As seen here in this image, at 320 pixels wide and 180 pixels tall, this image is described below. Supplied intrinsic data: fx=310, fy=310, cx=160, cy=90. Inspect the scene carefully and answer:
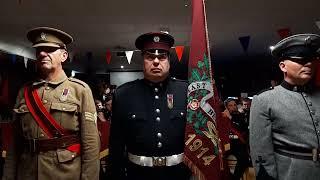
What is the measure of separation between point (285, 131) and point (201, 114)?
0.53 metres

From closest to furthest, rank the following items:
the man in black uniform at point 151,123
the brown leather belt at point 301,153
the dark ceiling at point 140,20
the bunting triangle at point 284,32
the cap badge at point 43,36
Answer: the brown leather belt at point 301,153 < the man in black uniform at point 151,123 < the cap badge at point 43,36 < the dark ceiling at point 140,20 < the bunting triangle at point 284,32

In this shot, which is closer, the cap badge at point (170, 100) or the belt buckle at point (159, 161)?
the belt buckle at point (159, 161)

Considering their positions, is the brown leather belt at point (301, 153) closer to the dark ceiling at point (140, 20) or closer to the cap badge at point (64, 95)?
the cap badge at point (64, 95)

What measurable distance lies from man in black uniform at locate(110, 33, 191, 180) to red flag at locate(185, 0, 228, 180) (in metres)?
0.11

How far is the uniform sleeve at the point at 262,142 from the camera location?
76.2 inches

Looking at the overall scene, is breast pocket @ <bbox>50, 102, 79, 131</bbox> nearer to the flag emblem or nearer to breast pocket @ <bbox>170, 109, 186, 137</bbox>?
breast pocket @ <bbox>170, 109, 186, 137</bbox>

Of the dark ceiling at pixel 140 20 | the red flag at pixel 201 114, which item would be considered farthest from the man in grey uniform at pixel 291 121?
the dark ceiling at pixel 140 20

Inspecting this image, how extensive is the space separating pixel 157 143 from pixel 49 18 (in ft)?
16.1

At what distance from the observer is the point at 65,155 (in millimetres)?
1952

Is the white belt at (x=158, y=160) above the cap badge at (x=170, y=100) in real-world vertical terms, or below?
below

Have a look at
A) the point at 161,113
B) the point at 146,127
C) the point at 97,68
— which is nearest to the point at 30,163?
the point at 146,127

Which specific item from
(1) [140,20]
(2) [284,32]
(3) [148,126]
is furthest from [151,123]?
(2) [284,32]

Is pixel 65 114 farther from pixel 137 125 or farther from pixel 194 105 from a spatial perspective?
pixel 194 105

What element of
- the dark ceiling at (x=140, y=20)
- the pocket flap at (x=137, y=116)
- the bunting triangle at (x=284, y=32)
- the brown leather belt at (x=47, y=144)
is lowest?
the brown leather belt at (x=47, y=144)
